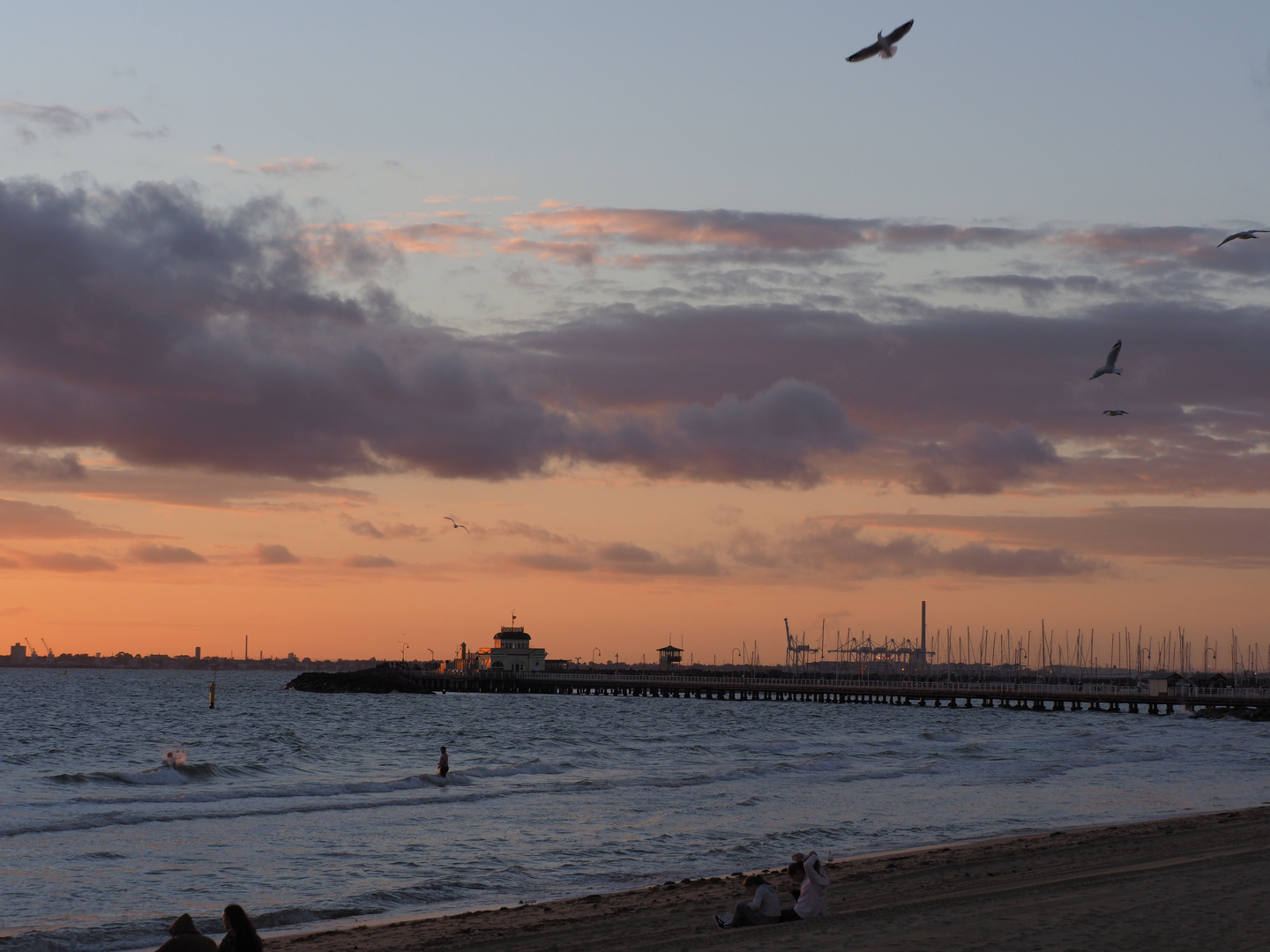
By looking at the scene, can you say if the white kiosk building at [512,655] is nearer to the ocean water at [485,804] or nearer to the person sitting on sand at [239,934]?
the ocean water at [485,804]

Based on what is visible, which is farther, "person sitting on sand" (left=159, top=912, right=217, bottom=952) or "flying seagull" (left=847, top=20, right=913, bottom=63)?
"flying seagull" (left=847, top=20, right=913, bottom=63)

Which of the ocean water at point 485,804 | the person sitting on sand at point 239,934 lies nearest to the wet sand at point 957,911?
the ocean water at point 485,804

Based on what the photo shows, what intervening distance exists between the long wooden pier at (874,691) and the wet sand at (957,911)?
2986 inches

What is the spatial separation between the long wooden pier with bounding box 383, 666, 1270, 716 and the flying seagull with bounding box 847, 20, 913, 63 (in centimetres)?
8400

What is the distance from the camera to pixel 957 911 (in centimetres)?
1603

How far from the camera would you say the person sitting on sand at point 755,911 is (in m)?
15.4

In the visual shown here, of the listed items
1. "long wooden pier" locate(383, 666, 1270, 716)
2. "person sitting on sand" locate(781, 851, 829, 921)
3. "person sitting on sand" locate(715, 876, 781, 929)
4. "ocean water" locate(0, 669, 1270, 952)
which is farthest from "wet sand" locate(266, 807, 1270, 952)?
"long wooden pier" locate(383, 666, 1270, 716)

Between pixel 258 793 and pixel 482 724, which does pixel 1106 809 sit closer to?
pixel 258 793

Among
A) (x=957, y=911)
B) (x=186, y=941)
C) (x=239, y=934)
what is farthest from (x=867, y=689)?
(x=186, y=941)

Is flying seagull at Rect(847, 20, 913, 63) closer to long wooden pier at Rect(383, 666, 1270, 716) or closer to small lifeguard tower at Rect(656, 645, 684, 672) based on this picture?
long wooden pier at Rect(383, 666, 1270, 716)

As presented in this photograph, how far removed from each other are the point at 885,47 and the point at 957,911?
12027mm

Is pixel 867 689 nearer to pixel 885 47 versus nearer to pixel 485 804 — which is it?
pixel 485 804

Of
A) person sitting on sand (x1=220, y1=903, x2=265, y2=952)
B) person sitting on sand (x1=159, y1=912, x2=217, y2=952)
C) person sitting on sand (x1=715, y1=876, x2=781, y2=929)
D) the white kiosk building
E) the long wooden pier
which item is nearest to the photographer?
person sitting on sand (x1=159, y1=912, x2=217, y2=952)

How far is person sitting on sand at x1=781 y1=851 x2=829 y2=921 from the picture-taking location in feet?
51.8
